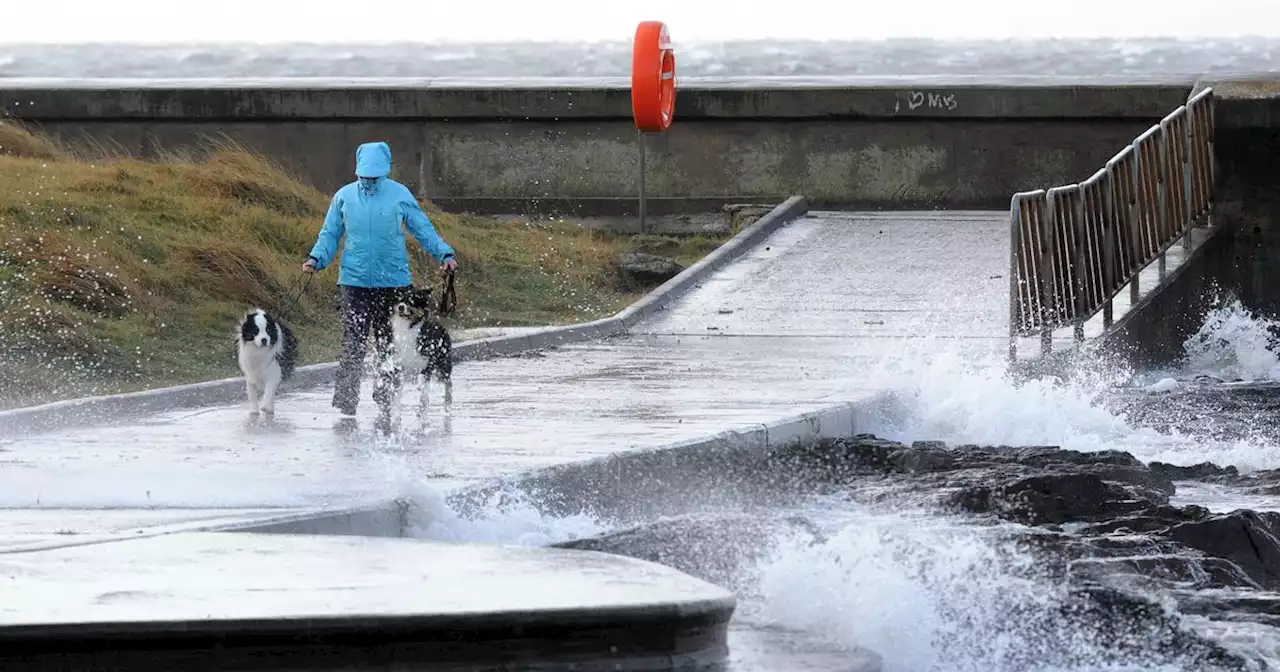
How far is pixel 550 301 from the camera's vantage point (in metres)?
18.4

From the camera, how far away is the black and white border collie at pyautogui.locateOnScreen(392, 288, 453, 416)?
11.5 m

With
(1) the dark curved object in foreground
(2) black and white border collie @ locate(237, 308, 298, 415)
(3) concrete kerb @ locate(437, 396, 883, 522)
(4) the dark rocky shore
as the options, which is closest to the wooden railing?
(4) the dark rocky shore

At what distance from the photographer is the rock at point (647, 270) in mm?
19828

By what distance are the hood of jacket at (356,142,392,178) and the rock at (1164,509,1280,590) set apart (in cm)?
485

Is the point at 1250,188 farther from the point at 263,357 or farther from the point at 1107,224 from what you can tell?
the point at 263,357

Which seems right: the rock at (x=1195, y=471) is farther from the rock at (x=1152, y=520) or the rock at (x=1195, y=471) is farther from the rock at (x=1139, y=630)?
the rock at (x=1139, y=630)

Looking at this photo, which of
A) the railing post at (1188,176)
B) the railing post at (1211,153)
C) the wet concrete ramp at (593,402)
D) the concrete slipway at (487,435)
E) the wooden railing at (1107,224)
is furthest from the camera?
the railing post at (1211,153)

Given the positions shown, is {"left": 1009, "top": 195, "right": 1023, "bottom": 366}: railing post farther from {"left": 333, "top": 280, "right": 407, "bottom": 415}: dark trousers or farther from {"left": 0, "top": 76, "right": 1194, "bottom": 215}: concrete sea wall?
{"left": 0, "top": 76, "right": 1194, "bottom": 215}: concrete sea wall

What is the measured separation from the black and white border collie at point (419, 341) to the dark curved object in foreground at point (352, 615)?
4475 mm

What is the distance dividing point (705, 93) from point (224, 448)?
14439mm

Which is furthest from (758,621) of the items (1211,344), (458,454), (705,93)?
(705,93)

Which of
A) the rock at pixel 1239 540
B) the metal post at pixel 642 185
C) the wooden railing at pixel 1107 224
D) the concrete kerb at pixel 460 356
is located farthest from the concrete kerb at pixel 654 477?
the metal post at pixel 642 185

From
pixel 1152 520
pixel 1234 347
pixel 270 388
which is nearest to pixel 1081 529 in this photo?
pixel 1152 520

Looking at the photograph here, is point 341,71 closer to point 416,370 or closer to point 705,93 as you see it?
point 705,93
